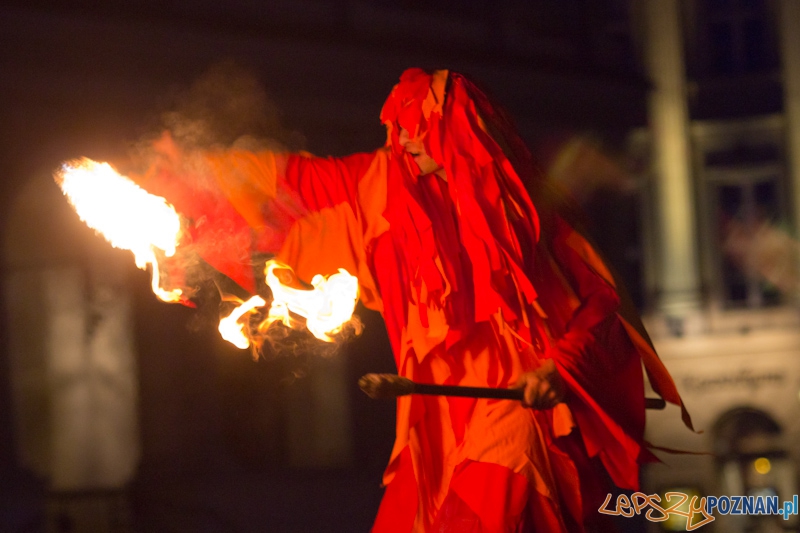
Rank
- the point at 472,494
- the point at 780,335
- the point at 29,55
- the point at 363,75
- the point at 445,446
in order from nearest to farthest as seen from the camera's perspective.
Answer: the point at 472,494, the point at 445,446, the point at 29,55, the point at 363,75, the point at 780,335

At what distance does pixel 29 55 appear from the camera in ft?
28.3

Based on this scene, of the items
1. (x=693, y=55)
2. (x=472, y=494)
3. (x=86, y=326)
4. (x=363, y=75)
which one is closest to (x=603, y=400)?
(x=472, y=494)

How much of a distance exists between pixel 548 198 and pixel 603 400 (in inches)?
25.0

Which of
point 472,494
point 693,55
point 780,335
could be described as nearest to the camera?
point 472,494

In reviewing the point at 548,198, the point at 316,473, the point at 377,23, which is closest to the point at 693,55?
the point at 377,23

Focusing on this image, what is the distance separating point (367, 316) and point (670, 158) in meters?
7.02

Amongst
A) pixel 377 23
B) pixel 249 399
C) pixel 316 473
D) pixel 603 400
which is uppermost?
pixel 377 23

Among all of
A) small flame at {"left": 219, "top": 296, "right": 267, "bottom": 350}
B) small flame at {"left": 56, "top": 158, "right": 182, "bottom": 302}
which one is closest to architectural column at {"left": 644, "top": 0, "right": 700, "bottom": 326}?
small flame at {"left": 219, "top": 296, "right": 267, "bottom": 350}

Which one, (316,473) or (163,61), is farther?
(316,473)

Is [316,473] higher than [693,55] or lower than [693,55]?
lower

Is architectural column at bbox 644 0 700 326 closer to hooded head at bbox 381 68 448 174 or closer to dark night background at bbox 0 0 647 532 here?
dark night background at bbox 0 0 647 532

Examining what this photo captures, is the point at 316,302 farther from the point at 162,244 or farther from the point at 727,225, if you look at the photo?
the point at 727,225

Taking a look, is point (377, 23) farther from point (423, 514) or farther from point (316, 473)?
point (423, 514)

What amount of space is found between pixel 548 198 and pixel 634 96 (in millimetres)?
12573
